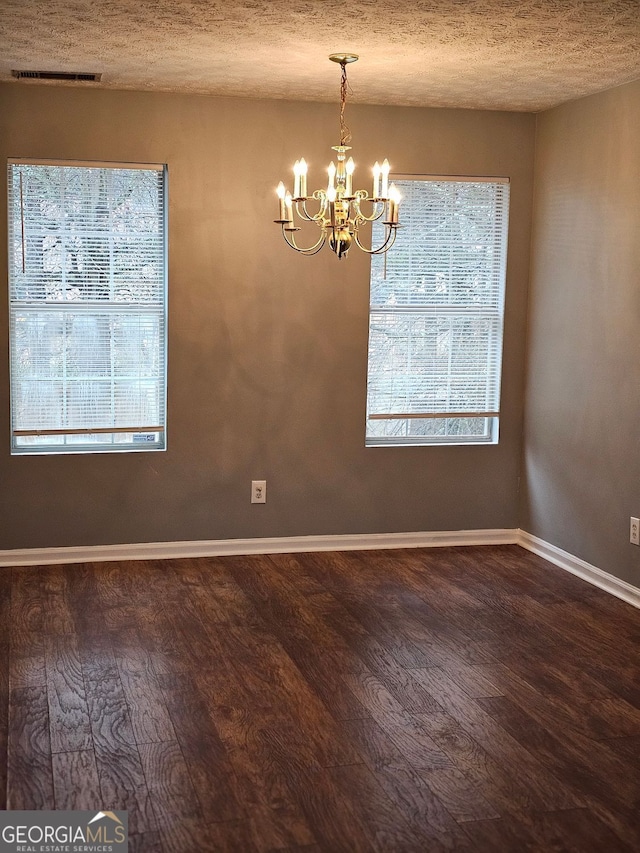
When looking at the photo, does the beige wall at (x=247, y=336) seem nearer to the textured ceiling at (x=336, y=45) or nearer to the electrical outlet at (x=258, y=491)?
the electrical outlet at (x=258, y=491)

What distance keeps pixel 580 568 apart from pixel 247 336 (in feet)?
6.97

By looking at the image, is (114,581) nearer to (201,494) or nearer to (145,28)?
(201,494)

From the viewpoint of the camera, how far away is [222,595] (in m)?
4.59

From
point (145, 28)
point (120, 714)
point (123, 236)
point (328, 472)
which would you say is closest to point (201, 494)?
point (328, 472)

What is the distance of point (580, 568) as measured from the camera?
16.5ft

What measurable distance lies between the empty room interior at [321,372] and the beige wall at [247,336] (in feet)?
0.05

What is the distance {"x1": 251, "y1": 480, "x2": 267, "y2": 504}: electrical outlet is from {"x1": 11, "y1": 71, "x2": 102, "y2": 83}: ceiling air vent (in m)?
2.19

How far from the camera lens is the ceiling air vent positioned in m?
4.49

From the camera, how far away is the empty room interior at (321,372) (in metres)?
3.52

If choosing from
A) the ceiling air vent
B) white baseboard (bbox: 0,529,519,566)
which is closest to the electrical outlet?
white baseboard (bbox: 0,529,519,566)

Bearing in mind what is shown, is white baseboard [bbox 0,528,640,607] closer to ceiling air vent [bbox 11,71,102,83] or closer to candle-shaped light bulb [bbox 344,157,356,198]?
candle-shaped light bulb [bbox 344,157,356,198]

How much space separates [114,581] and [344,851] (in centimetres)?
255

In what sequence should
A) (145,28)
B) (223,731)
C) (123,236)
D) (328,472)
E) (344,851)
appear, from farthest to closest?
Result: (328,472) < (123,236) < (145,28) < (223,731) < (344,851)

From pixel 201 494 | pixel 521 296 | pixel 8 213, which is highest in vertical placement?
pixel 8 213
